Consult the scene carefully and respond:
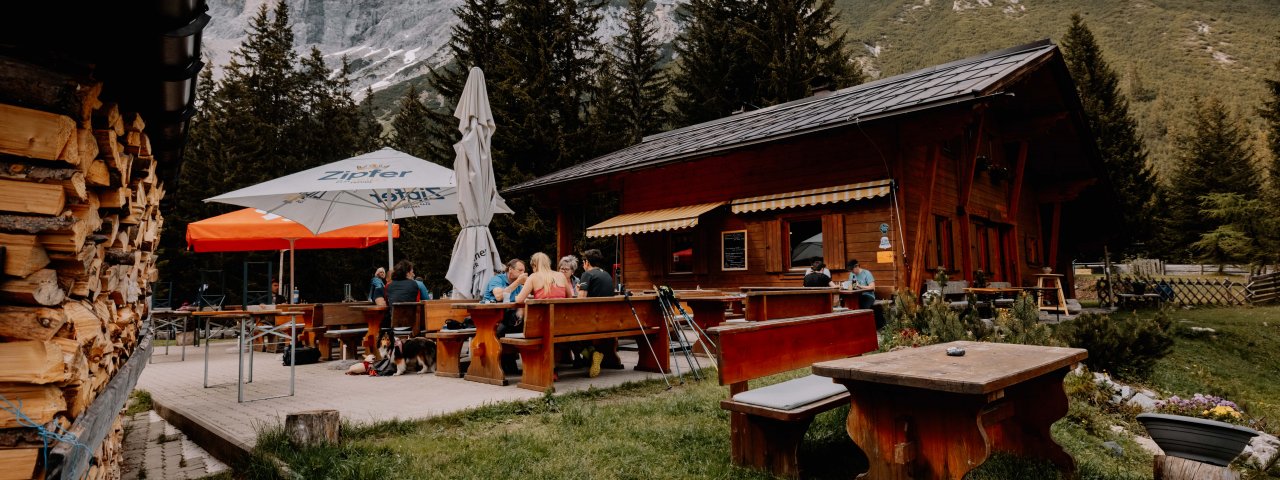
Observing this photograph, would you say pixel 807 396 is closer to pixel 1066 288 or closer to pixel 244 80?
pixel 1066 288

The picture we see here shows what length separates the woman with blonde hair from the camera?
6.26 meters

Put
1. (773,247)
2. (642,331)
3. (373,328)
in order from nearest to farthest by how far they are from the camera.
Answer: (642,331), (373,328), (773,247)

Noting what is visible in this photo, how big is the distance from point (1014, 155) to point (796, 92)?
7.45 meters

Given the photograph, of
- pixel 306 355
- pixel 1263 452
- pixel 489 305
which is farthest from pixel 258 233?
pixel 1263 452

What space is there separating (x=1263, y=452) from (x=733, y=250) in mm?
8087

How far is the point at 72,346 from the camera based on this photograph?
A: 1776 mm

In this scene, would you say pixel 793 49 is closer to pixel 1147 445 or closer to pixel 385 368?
pixel 385 368

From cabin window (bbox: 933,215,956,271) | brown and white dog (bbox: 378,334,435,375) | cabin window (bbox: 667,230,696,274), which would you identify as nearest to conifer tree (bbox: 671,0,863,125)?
cabin window (bbox: 667,230,696,274)

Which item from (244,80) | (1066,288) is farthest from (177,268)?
(1066,288)

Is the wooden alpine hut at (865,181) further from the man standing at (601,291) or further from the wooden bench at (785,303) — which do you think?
the man standing at (601,291)

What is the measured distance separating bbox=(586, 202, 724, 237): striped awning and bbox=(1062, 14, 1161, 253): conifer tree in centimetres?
2061

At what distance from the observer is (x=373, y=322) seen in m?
8.02

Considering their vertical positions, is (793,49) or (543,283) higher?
(793,49)

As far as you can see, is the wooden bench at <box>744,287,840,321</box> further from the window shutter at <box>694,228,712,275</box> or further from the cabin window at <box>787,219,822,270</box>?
the window shutter at <box>694,228,712,275</box>
